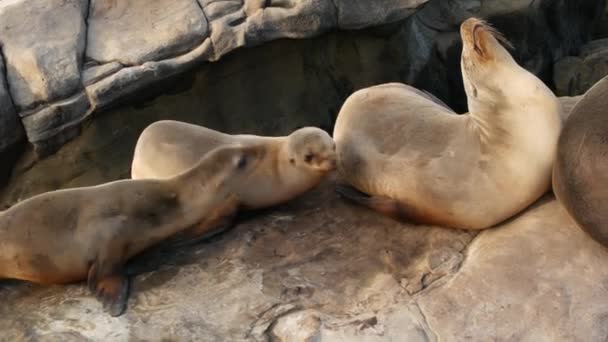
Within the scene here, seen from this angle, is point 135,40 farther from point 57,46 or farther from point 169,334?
point 169,334

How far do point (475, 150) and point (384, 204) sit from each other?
51 centimetres

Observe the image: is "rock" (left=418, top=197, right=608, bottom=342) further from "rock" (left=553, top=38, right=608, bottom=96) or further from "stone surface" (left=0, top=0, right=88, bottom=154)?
"rock" (left=553, top=38, right=608, bottom=96)

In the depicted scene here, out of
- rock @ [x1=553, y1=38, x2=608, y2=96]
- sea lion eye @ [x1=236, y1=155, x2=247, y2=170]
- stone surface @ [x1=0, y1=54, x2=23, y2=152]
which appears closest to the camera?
sea lion eye @ [x1=236, y1=155, x2=247, y2=170]

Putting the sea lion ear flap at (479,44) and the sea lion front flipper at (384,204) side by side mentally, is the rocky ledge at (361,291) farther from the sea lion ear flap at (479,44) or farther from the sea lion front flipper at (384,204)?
the sea lion ear flap at (479,44)

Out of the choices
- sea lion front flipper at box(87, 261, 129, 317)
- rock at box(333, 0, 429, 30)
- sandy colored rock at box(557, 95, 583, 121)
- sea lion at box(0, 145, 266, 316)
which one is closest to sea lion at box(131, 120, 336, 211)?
sea lion at box(0, 145, 266, 316)

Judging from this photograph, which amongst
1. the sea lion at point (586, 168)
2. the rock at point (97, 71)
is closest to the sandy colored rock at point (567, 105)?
the sea lion at point (586, 168)

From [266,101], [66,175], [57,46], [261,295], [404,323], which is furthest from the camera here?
[266,101]

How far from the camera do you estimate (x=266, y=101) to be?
26.2ft

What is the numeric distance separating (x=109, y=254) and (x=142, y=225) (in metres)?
0.18

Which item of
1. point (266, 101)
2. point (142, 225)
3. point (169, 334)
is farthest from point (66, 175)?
point (169, 334)

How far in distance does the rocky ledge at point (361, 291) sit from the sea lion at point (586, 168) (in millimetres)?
108

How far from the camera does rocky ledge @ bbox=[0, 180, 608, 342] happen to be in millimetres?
3188

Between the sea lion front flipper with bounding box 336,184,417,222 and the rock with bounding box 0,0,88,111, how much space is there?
3553mm

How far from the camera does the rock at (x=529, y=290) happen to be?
3.14 m
